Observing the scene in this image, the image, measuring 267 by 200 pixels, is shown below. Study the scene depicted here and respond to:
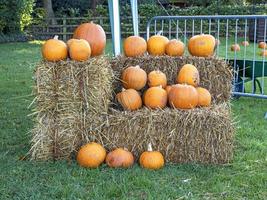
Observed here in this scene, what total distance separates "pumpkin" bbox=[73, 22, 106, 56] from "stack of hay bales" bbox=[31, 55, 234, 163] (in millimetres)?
206

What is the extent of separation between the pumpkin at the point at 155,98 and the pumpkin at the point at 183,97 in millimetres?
77

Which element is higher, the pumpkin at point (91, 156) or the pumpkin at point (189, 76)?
the pumpkin at point (189, 76)

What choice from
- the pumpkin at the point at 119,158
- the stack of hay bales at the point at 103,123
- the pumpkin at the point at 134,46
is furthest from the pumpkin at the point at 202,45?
the pumpkin at the point at 119,158

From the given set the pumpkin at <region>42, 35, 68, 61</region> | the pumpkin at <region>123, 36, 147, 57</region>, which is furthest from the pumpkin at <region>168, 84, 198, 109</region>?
the pumpkin at <region>42, 35, 68, 61</region>

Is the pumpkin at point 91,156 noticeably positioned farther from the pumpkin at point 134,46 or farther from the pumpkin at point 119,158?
the pumpkin at point 134,46

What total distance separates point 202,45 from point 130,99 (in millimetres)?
1196

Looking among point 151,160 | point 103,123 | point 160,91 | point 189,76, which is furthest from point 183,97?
point 103,123

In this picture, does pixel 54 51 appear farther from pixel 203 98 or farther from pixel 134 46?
pixel 203 98

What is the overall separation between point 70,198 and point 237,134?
2.85m

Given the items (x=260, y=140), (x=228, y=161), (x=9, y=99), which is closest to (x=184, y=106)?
(x=228, y=161)

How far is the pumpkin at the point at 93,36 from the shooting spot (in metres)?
5.20

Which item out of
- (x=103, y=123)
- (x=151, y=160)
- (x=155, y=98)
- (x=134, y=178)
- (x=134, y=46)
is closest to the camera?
(x=134, y=178)

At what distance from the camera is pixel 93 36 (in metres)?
5.22

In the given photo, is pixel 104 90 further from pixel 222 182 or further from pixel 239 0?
pixel 239 0
